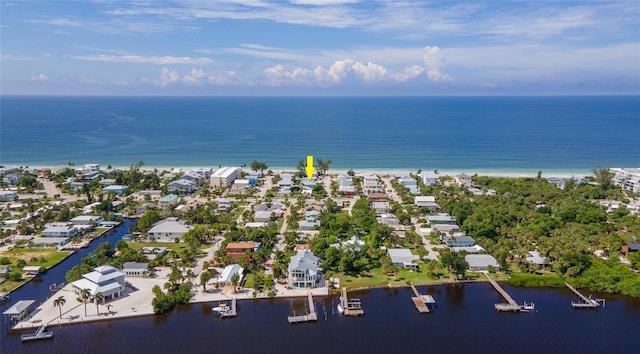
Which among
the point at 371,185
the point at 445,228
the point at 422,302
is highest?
the point at 371,185

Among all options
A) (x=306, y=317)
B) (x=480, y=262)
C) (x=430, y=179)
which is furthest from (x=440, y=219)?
(x=306, y=317)

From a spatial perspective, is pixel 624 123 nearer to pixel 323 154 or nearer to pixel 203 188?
pixel 323 154

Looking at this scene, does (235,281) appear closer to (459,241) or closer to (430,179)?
(459,241)

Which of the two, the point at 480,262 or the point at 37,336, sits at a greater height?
the point at 480,262

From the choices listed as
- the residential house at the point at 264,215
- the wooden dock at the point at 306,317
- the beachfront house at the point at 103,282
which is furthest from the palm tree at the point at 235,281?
the residential house at the point at 264,215

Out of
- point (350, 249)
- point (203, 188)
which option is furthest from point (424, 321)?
point (203, 188)

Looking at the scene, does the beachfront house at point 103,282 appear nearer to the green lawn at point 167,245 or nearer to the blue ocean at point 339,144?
the green lawn at point 167,245

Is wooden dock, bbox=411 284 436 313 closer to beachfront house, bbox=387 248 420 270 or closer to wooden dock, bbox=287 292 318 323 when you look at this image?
beachfront house, bbox=387 248 420 270
